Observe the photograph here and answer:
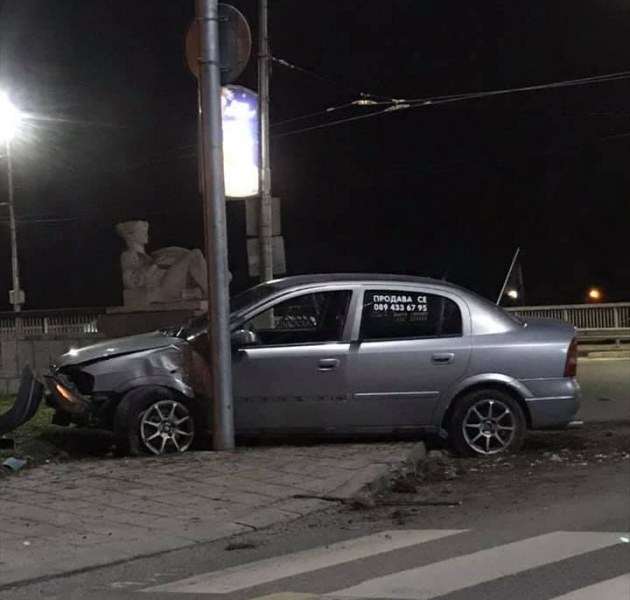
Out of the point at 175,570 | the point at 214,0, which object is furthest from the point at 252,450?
the point at 214,0

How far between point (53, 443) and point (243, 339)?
2.16m

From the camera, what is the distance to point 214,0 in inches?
353

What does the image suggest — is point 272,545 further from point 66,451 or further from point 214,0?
point 214,0

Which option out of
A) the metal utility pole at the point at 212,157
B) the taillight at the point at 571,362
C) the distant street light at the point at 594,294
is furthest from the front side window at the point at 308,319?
the distant street light at the point at 594,294

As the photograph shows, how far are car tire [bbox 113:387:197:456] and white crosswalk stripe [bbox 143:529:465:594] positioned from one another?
3062mm

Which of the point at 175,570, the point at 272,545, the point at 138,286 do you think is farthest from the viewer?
the point at 138,286

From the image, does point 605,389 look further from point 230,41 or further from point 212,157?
point 230,41

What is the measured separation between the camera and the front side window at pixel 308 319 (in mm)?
9055

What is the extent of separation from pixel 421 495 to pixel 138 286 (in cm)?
866

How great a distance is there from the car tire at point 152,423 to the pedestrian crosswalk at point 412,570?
307cm

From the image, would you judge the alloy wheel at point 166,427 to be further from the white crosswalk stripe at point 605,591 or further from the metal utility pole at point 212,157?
the white crosswalk stripe at point 605,591

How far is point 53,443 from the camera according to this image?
938cm

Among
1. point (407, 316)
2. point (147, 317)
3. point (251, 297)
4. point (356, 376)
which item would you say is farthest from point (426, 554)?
point (147, 317)

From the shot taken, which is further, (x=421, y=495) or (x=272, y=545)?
(x=421, y=495)
